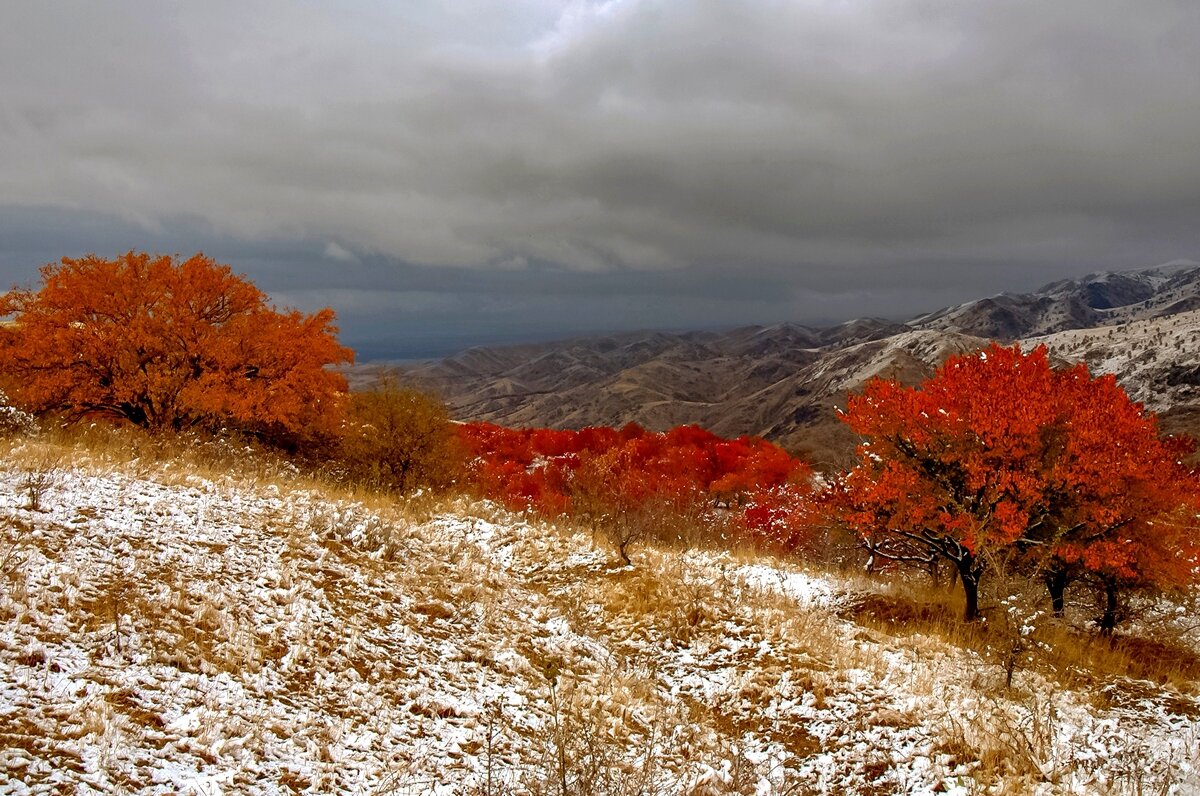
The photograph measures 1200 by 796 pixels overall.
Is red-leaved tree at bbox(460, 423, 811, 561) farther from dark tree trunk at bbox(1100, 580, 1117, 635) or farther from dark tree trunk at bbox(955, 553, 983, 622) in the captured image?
dark tree trunk at bbox(955, 553, 983, 622)

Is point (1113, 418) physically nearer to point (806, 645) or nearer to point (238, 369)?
point (806, 645)

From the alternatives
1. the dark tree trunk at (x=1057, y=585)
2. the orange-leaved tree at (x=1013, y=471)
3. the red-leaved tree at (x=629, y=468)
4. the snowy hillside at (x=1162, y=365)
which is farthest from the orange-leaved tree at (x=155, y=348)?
the snowy hillside at (x=1162, y=365)

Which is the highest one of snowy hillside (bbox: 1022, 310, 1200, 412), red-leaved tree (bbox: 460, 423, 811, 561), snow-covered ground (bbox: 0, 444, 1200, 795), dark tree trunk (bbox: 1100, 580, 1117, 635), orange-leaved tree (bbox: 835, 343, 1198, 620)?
snowy hillside (bbox: 1022, 310, 1200, 412)

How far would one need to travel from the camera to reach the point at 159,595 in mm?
9023

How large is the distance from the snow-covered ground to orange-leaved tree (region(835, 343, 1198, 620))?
11.5ft

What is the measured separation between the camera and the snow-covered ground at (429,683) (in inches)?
265

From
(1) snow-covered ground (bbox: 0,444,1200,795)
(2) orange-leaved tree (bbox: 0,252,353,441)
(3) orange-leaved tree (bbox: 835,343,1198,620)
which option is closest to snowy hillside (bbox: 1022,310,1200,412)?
(3) orange-leaved tree (bbox: 835,343,1198,620)

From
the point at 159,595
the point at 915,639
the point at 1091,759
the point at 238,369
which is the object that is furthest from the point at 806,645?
the point at 238,369

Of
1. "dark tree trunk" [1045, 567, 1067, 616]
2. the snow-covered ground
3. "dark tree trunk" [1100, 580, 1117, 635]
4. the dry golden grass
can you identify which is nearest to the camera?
the snow-covered ground

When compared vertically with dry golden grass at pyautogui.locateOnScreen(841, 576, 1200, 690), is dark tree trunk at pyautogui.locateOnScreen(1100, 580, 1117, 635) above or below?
below

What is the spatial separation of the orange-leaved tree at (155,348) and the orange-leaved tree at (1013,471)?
26.0m

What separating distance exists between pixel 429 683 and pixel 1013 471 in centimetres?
1388

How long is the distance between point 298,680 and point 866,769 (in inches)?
311

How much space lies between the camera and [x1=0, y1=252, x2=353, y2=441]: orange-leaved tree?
26.6m
